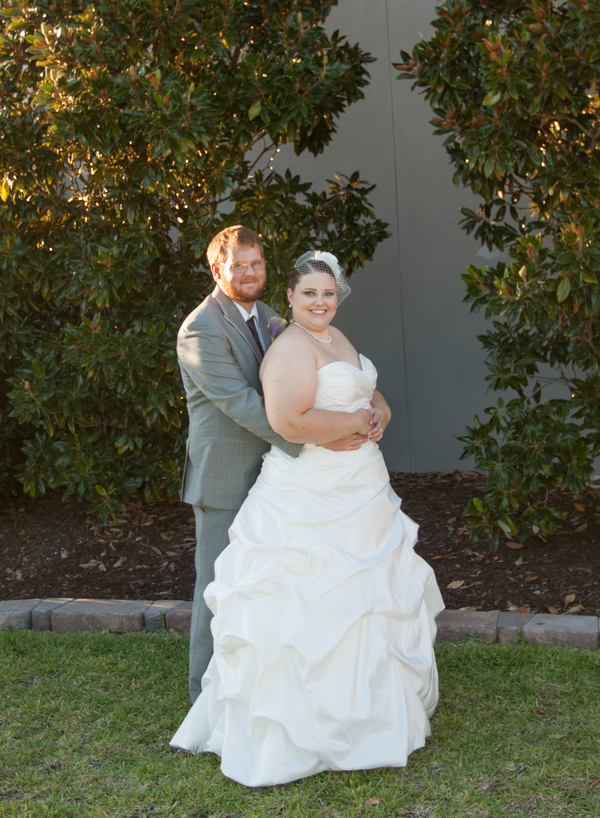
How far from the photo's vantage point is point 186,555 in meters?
5.18

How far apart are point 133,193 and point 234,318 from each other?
77.0 inches

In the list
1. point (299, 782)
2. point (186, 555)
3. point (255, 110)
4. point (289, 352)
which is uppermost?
point (255, 110)

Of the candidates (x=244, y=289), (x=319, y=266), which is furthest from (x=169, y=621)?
(x=319, y=266)

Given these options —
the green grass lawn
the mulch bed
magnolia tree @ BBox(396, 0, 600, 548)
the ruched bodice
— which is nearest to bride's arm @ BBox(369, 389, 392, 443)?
the ruched bodice

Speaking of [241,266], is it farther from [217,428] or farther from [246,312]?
[217,428]

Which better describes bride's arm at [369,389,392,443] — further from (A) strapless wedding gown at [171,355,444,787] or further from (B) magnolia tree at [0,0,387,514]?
(B) magnolia tree at [0,0,387,514]

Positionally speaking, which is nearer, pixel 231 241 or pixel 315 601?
pixel 315 601

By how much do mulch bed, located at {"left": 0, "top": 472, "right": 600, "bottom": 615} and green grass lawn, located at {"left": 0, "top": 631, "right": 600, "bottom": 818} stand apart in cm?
59

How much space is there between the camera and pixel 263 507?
3152 mm

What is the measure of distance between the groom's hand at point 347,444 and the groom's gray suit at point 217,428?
15cm

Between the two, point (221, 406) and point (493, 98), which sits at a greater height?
point (493, 98)

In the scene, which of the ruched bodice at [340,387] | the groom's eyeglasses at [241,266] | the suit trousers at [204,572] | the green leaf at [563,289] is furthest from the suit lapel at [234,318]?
the green leaf at [563,289]

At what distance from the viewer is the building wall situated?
6359mm

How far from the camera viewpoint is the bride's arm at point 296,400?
2.97 metres
